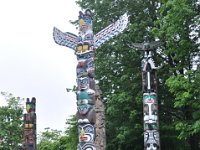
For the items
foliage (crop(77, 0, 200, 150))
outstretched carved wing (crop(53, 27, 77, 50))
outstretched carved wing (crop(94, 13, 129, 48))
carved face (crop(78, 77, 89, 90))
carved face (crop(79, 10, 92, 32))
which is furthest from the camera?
foliage (crop(77, 0, 200, 150))

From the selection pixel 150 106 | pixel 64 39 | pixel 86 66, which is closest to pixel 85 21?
pixel 64 39

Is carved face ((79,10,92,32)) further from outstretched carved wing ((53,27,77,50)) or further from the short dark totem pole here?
outstretched carved wing ((53,27,77,50))

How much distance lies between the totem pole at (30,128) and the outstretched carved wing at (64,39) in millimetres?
11098

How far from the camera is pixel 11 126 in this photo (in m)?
36.6

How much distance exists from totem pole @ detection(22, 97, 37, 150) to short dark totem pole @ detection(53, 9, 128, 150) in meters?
11.1

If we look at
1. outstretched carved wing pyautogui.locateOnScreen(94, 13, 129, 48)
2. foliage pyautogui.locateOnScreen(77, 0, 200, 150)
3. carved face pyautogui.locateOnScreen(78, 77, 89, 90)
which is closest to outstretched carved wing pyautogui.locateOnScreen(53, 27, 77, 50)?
outstretched carved wing pyautogui.locateOnScreen(94, 13, 129, 48)

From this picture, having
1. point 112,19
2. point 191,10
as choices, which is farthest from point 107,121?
point 191,10

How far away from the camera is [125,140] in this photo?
71.5ft

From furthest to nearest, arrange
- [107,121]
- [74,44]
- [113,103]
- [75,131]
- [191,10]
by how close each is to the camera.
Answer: [75,131] < [107,121] < [113,103] < [191,10] < [74,44]

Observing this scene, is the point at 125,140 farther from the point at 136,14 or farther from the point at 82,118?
the point at 82,118

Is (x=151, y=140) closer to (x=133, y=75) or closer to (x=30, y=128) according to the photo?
(x=133, y=75)

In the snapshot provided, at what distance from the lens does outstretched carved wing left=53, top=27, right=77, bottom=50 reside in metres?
15.1

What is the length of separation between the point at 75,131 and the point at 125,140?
16.8ft

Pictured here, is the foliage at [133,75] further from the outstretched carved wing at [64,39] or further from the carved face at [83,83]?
the carved face at [83,83]
